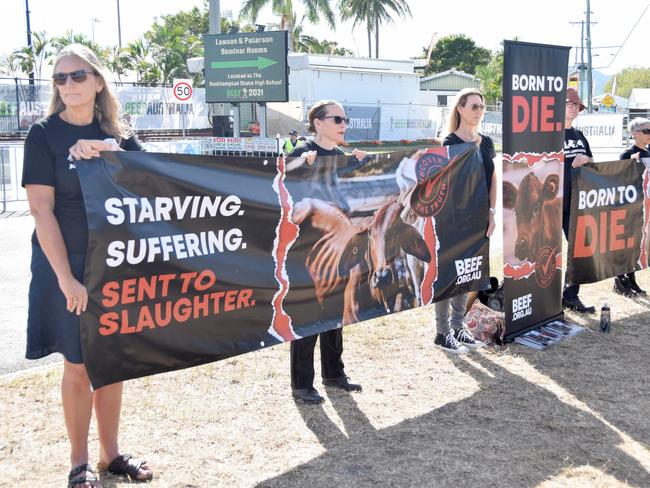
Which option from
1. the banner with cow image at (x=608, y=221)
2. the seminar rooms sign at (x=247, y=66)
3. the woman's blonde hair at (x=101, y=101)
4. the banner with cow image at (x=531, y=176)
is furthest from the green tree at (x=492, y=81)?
the woman's blonde hair at (x=101, y=101)

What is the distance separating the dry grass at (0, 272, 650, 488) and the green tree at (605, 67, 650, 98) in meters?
117

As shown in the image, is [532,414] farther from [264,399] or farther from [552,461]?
[264,399]

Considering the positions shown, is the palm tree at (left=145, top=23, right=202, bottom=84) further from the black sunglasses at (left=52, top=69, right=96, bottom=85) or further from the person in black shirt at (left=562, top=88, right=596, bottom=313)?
the black sunglasses at (left=52, top=69, right=96, bottom=85)

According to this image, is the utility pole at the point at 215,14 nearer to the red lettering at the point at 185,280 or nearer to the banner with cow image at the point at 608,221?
the banner with cow image at the point at 608,221

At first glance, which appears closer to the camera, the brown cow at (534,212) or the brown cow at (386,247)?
the brown cow at (386,247)

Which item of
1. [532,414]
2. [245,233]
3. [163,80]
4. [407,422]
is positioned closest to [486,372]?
[532,414]

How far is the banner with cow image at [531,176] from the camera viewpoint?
537cm

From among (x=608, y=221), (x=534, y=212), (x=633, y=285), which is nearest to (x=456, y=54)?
A: (x=633, y=285)

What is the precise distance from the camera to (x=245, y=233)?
396cm

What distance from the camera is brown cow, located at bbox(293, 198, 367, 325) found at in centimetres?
431

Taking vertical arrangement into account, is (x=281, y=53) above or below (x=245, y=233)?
above

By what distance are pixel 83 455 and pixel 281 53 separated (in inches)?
712

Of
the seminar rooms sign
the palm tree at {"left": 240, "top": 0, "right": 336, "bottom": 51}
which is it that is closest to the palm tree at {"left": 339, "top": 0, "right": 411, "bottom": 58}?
the palm tree at {"left": 240, "top": 0, "right": 336, "bottom": 51}

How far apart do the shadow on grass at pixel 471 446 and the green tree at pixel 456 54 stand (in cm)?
8048
